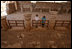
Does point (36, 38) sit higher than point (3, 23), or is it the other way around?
point (3, 23)

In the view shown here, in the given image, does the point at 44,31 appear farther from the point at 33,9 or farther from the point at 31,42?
the point at 33,9

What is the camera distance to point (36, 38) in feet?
16.6

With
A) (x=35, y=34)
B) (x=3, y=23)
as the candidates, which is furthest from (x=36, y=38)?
(x=3, y=23)

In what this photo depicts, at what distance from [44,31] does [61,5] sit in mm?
7262

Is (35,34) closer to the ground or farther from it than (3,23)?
closer to the ground

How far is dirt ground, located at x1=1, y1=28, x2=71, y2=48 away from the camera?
455 cm

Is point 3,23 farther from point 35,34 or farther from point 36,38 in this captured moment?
point 36,38

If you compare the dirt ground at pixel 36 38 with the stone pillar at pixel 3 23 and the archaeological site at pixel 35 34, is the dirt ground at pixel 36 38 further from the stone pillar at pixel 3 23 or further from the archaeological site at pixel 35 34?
the stone pillar at pixel 3 23

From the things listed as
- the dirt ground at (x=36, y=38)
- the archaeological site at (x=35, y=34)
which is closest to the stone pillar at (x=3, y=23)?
the archaeological site at (x=35, y=34)

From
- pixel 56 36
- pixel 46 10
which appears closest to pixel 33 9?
pixel 46 10

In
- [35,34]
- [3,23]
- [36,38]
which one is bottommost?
[36,38]

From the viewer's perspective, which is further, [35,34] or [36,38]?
[35,34]

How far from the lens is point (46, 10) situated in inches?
447

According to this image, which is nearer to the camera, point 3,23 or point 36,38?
point 36,38
